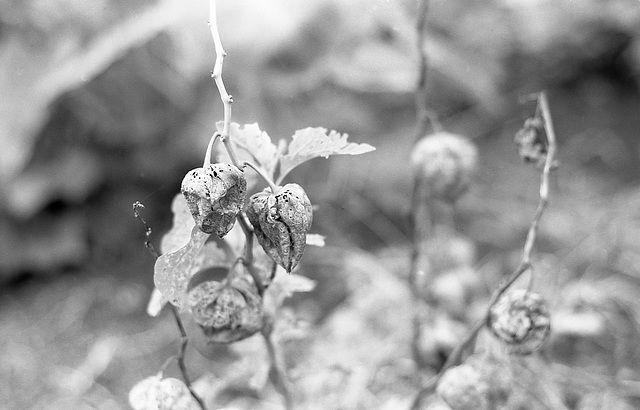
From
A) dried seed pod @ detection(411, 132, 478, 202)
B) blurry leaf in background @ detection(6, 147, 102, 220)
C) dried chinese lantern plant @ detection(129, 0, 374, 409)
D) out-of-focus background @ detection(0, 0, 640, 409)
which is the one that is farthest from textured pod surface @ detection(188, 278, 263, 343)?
blurry leaf in background @ detection(6, 147, 102, 220)

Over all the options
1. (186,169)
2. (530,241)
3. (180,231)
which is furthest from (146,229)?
(186,169)

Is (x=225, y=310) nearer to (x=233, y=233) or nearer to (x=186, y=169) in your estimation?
(x=233, y=233)

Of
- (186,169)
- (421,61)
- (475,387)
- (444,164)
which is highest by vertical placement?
(421,61)

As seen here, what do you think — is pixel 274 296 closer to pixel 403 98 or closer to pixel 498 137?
pixel 403 98

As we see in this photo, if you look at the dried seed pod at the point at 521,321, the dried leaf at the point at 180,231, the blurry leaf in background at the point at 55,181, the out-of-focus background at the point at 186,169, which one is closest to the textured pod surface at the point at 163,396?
the dried leaf at the point at 180,231

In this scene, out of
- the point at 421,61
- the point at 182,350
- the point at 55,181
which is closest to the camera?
the point at 182,350

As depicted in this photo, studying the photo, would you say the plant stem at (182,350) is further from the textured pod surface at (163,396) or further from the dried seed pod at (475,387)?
the dried seed pod at (475,387)

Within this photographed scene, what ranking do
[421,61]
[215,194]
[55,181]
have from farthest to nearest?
[55,181] < [421,61] < [215,194]

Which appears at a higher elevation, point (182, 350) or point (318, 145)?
point (318, 145)
